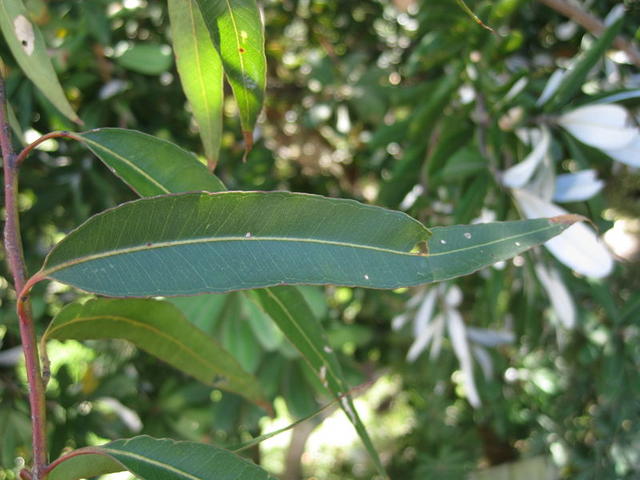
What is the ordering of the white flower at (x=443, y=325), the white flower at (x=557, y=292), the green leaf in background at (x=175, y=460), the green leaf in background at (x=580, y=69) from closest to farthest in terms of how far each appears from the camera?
the green leaf in background at (x=175, y=460) < the green leaf in background at (x=580, y=69) < the white flower at (x=557, y=292) < the white flower at (x=443, y=325)

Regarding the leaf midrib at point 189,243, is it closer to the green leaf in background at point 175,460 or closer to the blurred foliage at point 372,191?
the green leaf in background at point 175,460

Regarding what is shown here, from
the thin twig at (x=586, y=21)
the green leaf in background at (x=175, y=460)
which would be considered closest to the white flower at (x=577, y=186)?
the thin twig at (x=586, y=21)

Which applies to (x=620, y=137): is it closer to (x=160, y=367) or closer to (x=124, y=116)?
(x=124, y=116)

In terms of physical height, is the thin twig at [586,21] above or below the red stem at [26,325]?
below

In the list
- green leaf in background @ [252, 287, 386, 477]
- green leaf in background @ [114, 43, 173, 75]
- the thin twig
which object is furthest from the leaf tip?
green leaf in background @ [114, 43, 173, 75]

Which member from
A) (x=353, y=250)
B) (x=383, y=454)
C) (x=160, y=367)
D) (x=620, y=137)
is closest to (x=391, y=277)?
(x=353, y=250)

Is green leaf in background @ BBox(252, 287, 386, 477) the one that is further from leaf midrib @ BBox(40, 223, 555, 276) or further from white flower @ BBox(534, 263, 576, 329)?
white flower @ BBox(534, 263, 576, 329)

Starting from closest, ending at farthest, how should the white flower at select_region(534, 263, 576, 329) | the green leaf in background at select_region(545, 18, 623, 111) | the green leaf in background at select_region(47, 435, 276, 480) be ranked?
the green leaf in background at select_region(47, 435, 276, 480) → the green leaf in background at select_region(545, 18, 623, 111) → the white flower at select_region(534, 263, 576, 329)
